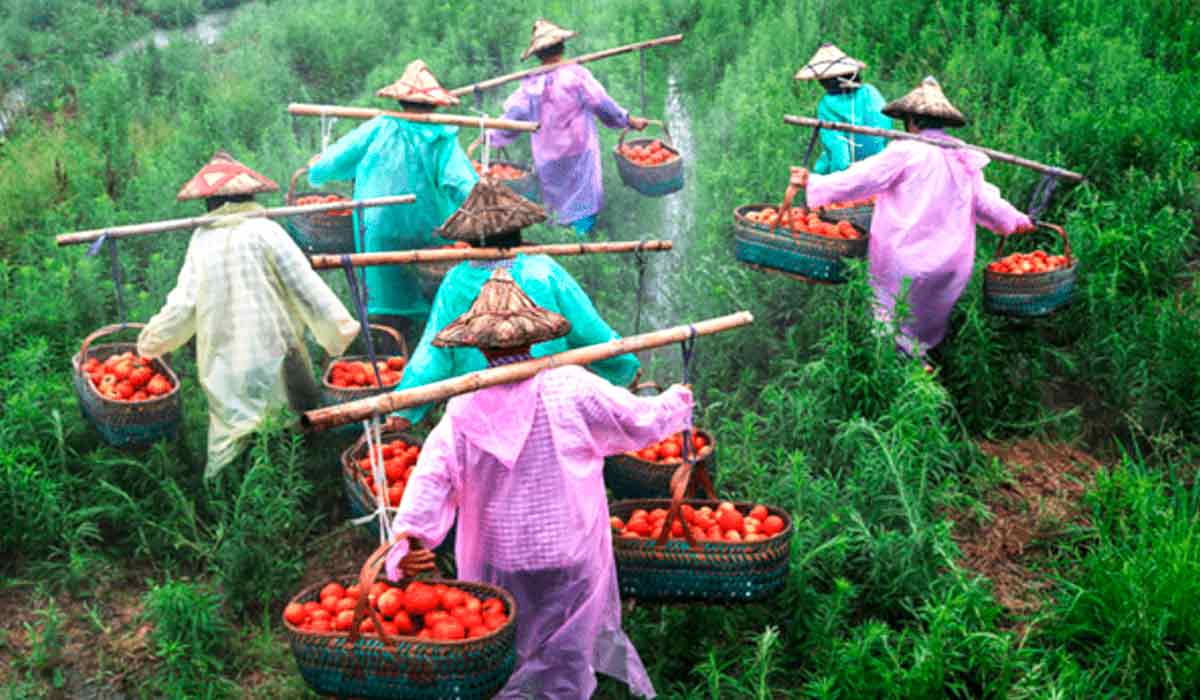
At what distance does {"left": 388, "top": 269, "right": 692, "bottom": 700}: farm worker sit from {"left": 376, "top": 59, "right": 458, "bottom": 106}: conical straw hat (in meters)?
2.93

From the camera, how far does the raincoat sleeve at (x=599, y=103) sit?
25.8 feet

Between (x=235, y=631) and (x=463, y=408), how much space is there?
2.23 meters

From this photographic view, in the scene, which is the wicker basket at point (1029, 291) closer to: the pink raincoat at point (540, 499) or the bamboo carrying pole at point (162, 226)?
the pink raincoat at point (540, 499)

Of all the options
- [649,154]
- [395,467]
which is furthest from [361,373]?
[649,154]

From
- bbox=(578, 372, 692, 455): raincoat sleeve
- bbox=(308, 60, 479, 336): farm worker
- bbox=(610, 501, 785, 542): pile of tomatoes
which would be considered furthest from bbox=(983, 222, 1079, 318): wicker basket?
bbox=(308, 60, 479, 336): farm worker

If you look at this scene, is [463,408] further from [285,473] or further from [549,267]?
[285,473]

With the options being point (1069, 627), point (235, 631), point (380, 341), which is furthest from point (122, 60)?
point (1069, 627)

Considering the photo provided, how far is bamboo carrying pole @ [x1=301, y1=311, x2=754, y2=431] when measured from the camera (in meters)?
3.24

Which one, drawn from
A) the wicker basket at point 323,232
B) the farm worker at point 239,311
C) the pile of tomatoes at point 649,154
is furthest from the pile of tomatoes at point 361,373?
the pile of tomatoes at point 649,154

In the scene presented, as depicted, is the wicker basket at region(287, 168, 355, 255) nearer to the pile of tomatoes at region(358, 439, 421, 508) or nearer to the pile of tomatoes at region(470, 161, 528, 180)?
the pile of tomatoes at region(470, 161, 528, 180)

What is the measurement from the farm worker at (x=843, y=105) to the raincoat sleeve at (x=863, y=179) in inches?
39.1

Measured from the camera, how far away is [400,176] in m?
6.66

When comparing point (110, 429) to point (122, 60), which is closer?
point (110, 429)

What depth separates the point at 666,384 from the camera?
273 inches
